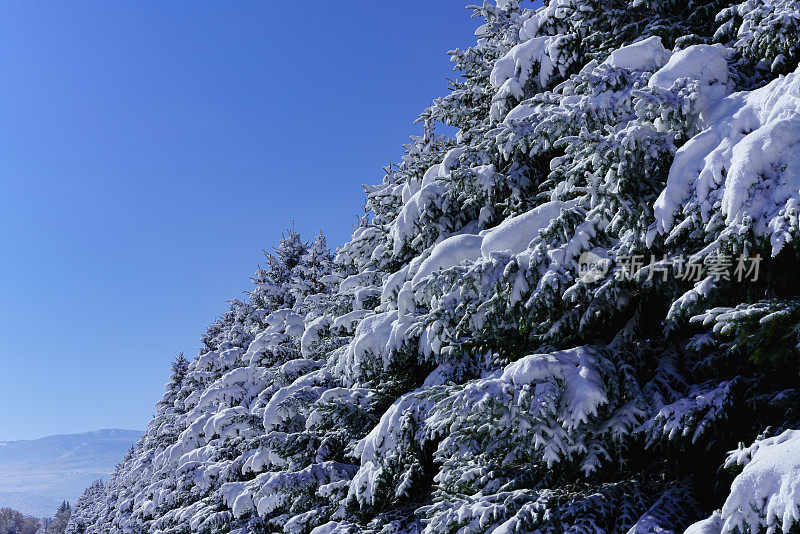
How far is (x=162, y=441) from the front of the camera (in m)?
24.7

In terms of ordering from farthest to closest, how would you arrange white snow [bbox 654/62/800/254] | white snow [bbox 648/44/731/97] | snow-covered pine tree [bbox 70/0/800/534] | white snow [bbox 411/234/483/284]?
1. white snow [bbox 411/234/483/284]
2. white snow [bbox 648/44/731/97]
3. snow-covered pine tree [bbox 70/0/800/534]
4. white snow [bbox 654/62/800/254]

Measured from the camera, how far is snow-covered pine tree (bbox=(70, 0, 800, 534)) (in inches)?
152

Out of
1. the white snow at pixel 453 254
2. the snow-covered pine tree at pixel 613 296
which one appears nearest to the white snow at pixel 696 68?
the snow-covered pine tree at pixel 613 296

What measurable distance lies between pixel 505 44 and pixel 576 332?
513 cm

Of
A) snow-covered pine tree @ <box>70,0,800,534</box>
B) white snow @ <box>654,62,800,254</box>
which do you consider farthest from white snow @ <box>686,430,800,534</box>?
white snow @ <box>654,62,800,254</box>

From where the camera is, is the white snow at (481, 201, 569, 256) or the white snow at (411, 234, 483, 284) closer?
the white snow at (481, 201, 569, 256)

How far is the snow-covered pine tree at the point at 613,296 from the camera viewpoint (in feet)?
12.7

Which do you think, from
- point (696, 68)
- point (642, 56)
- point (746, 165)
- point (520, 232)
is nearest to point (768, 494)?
point (746, 165)

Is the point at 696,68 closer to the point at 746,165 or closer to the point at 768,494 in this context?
the point at 746,165

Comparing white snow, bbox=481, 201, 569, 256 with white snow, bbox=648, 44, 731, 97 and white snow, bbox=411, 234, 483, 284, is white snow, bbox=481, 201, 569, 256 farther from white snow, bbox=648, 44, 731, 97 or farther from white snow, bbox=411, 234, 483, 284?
white snow, bbox=648, 44, 731, 97

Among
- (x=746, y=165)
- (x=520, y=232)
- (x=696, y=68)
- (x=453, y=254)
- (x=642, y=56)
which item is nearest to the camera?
(x=746, y=165)

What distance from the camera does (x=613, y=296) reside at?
195 inches

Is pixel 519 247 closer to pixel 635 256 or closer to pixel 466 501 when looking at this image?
pixel 635 256

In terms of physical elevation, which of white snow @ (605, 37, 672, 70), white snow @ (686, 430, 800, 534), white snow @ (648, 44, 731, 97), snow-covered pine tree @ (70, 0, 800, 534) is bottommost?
white snow @ (686, 430, 800, 534)
